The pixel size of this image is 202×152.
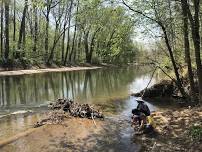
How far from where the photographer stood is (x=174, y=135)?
1212 centimetres

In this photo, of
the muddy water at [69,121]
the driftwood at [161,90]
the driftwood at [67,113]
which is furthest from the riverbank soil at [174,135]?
the driftwood at [161,90]

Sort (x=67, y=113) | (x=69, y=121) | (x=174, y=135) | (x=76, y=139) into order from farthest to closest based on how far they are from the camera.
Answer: (x=67, y=113) → (x=69, y=121) → (x=76, y=139) → (x=174, y=135)

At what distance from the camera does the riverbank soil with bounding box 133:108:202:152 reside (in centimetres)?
1084

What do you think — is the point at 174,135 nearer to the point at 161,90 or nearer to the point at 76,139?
the point at 76,139

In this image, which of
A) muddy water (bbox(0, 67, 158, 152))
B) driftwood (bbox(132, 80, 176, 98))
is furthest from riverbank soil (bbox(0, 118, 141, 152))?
driftwood (bbox(132, 80, 176, 98))

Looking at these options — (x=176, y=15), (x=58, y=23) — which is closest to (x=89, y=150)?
(x=176, y=15)

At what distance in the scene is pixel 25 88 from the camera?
93.7 ft

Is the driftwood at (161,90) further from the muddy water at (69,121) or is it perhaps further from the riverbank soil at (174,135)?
the riverbank soil at (174,135)

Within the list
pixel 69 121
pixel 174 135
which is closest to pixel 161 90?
pixel 69 121

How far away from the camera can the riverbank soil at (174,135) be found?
10.8 meters

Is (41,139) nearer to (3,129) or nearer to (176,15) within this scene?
(3,129)

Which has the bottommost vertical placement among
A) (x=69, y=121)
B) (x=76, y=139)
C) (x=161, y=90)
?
(x=76, y=139)

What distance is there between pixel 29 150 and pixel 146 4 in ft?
34.2

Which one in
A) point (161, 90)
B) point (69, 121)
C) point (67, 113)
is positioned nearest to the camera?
point (69, 121)
